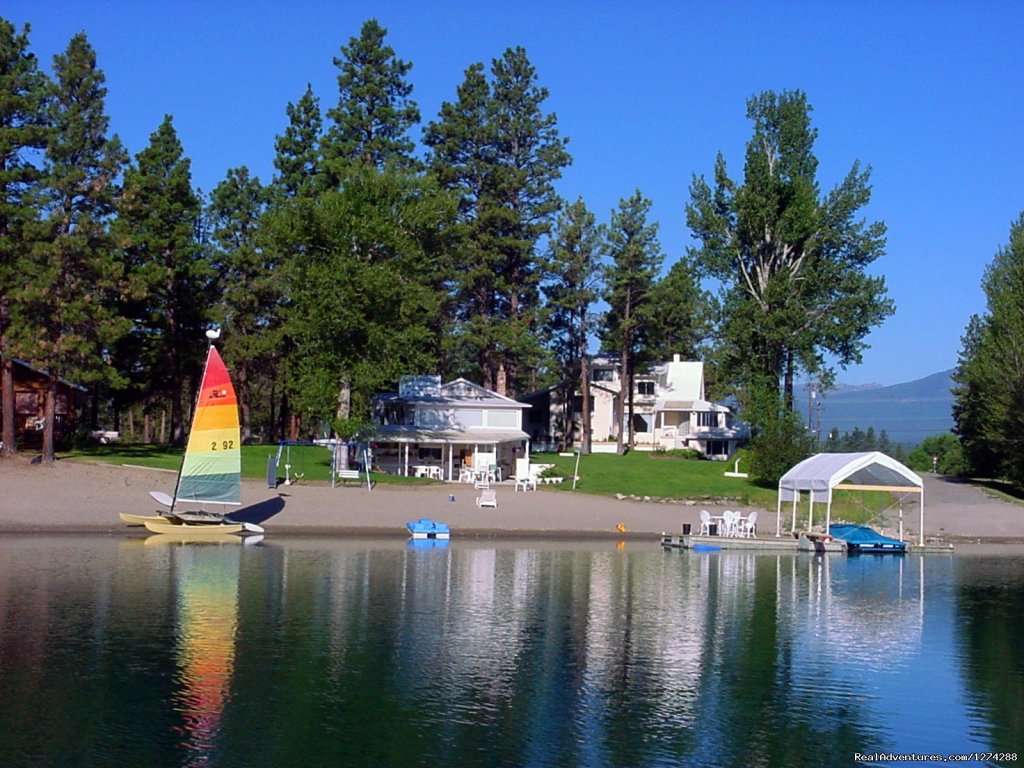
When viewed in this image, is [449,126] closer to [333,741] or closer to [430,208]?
[430,208]

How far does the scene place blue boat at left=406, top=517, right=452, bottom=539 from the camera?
42281mm

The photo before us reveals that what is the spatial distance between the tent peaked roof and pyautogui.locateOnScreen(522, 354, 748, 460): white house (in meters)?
34.5

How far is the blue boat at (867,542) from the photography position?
145 feet

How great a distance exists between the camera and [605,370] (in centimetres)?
8700

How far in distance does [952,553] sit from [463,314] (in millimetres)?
40938

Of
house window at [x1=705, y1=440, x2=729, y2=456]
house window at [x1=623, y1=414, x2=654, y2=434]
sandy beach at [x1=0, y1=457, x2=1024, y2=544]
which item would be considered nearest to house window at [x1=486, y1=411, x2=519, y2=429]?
sandy beach at [x1=0, y1=457, x2=1024, y2=544]

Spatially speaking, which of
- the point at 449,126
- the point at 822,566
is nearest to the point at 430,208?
the point at 449,126

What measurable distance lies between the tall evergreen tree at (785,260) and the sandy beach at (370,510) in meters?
12.8

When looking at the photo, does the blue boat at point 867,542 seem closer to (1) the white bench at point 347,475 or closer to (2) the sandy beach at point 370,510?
(2) the sandy beach at point 370,510

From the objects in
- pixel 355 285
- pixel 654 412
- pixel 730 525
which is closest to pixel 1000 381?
pixel 730 525

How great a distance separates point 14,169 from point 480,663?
37.7 meters

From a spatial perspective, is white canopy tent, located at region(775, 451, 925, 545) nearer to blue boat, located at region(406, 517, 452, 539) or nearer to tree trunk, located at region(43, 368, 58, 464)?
blue boat, located at region(406, 517, 452, 539)

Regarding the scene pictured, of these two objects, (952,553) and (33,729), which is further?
(952,553)

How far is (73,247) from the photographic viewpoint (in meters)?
48.0
